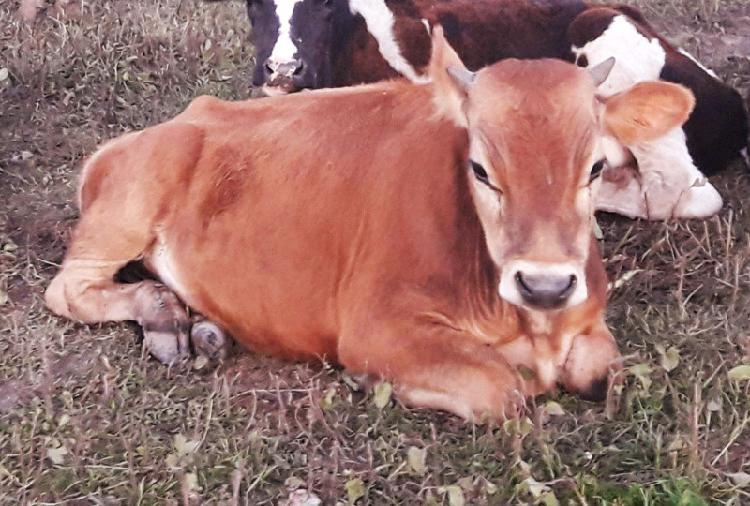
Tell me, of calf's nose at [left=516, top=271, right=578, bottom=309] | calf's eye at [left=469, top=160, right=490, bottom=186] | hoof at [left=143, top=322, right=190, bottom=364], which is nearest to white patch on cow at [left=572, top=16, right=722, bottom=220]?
calf's eye at [left=469, top=160, right=490, bottom=186]

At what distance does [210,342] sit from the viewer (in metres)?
4.20

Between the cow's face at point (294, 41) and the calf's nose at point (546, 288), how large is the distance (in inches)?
102

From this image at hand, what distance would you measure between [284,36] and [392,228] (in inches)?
86.9

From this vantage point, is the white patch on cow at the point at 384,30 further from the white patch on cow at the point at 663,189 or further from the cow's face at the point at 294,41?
the white patch on cow at the point at 663,189

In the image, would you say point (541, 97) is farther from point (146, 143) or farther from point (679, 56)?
point (679, 56)

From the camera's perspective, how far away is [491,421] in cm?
341

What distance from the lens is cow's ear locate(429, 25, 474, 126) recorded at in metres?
3.65

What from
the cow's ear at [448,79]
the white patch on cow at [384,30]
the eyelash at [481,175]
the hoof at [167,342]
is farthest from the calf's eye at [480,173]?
the white patch on cow at [384,30]

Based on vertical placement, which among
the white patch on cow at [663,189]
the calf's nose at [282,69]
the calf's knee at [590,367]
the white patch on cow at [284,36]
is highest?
the white patch on cow at [284,36]

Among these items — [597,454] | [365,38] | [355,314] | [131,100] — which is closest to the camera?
[597,454]

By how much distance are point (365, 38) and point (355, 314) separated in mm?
2798

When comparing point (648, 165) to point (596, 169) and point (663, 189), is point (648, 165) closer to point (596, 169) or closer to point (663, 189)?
point (663, 189)

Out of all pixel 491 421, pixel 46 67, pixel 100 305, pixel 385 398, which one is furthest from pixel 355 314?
pixel 46 67

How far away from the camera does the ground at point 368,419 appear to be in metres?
3.18
